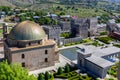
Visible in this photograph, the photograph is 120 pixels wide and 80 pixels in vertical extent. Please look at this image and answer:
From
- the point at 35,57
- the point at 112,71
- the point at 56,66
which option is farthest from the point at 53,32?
the point at 112,71

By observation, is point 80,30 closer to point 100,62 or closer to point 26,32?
point 100,62

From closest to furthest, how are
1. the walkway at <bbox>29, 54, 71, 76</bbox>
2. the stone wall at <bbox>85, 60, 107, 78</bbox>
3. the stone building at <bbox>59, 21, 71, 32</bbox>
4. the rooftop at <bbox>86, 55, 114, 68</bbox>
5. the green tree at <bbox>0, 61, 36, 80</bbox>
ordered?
the green tree at <bbox>0, 61, 36, 80</bbox> < the stone wall at <bbox>85, 60, 107, 78</bbox> < the rooftop at <bbox>86, 55, 114, 68</bbox> < the walkway at <bbox>29, 54, 71, 76</bbox> < the stone building at <bbox>59, 21, 71, 32</bbox>

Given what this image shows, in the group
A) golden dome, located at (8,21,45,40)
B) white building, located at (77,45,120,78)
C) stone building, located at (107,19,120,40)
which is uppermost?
golden dome, located at (8,21,45,40)

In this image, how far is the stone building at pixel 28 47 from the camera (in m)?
46.4

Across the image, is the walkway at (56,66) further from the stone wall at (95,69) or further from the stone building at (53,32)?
the stone building at (53,32)

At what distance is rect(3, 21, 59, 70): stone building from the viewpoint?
4641cm

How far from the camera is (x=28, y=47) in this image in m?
46.9

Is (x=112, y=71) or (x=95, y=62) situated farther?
(x=112, y=71)

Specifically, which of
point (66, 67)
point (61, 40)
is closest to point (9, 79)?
point (66, 67)

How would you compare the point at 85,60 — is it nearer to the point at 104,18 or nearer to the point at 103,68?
the point at 103,68

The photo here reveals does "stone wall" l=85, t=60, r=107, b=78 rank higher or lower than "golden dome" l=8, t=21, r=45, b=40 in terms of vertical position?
lower

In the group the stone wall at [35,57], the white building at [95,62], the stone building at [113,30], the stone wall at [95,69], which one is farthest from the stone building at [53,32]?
the stone building at [113,30]

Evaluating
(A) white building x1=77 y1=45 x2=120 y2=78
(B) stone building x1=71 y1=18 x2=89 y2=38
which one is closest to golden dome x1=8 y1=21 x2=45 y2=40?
(A) white building x1=77 y1=45 x2=120 y2=78

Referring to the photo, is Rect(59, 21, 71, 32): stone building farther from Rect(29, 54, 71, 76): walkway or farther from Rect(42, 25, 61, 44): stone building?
Rect(29, 54, 71, 76): walkway
